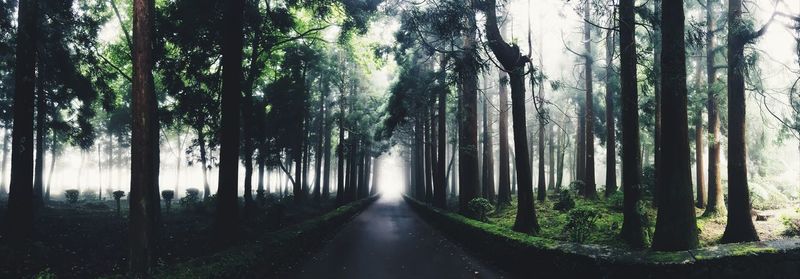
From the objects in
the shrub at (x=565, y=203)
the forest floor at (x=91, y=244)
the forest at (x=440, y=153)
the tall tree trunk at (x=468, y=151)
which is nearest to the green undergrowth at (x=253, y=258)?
the forest at (x=440, y=153)

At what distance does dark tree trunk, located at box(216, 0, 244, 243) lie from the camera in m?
10.7

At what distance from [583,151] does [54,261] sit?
25380mm

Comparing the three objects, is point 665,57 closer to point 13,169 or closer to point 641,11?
point 641,11

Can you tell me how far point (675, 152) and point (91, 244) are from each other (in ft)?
48.7

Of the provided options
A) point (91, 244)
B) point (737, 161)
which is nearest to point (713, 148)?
point (737, 161)

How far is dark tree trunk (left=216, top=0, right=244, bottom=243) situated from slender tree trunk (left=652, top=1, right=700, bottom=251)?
31.2 feet

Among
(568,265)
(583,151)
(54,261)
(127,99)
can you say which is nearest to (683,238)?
(568,265)

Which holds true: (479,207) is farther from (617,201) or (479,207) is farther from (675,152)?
(675,152)

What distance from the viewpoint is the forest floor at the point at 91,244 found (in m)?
9.44

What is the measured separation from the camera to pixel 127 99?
1200 inches

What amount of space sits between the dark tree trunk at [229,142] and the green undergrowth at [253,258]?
130cm

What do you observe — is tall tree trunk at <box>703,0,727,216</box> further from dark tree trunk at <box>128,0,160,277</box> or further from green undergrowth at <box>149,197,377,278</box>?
dark tree trunk at <box>128,0,160,277</box>

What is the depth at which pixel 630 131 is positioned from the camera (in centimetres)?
1057

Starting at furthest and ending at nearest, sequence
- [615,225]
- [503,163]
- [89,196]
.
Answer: [89,196] → [503,163] → [615,225]
